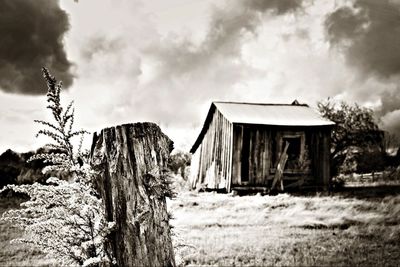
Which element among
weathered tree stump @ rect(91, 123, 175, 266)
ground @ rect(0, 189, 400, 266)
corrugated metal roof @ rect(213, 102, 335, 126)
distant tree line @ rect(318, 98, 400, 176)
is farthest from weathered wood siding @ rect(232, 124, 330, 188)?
weathered tree stump @ rect(91, 123, 175, 266)

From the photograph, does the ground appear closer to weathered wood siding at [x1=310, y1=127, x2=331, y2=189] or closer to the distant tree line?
weathered wood siding at [x1=310, y1=127, x2=331, y2=189]

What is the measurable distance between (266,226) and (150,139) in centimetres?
851

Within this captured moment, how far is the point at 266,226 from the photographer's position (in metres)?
10.5

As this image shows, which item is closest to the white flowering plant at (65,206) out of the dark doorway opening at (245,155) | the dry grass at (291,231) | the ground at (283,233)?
the ground at (283,233)

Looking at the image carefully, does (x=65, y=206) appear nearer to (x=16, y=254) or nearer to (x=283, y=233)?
(x=16, y=254)

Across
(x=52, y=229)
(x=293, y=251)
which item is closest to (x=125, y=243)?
(x=52, y=229)

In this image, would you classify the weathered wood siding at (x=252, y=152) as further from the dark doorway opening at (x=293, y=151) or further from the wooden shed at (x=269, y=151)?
the dark doorway opening at (x=293, y=151)

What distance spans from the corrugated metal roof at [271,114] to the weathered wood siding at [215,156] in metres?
0.52

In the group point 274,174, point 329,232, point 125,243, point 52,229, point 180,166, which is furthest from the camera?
point 180,166

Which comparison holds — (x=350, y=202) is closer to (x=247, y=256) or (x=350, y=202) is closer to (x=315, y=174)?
(x=315, y=174)

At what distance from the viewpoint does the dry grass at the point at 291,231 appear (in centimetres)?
739

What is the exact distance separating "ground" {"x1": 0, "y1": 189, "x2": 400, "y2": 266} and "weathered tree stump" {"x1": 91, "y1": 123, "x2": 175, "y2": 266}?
0.62 meters

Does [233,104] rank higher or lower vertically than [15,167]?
higher

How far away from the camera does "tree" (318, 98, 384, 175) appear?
26000 millimetres
